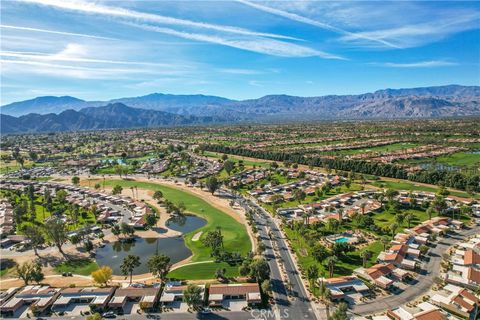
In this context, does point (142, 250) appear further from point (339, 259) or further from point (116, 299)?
point (339, 259)

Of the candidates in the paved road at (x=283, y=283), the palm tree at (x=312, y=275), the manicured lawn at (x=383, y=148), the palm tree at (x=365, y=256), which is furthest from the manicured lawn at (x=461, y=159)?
the palm tree at (x=312, y=275)

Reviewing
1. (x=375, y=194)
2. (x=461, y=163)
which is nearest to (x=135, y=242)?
(x=375, y=194)

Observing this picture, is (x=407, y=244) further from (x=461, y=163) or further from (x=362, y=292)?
(x=461, y=163)

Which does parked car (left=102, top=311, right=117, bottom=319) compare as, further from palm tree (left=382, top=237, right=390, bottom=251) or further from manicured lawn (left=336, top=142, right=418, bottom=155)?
manicured lawn (left=336, top=142, right=418, bottom=155)

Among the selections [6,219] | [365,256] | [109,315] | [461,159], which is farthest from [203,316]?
[461,159]

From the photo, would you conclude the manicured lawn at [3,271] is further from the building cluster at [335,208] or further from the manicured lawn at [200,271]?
the building cluster at [335,208]
